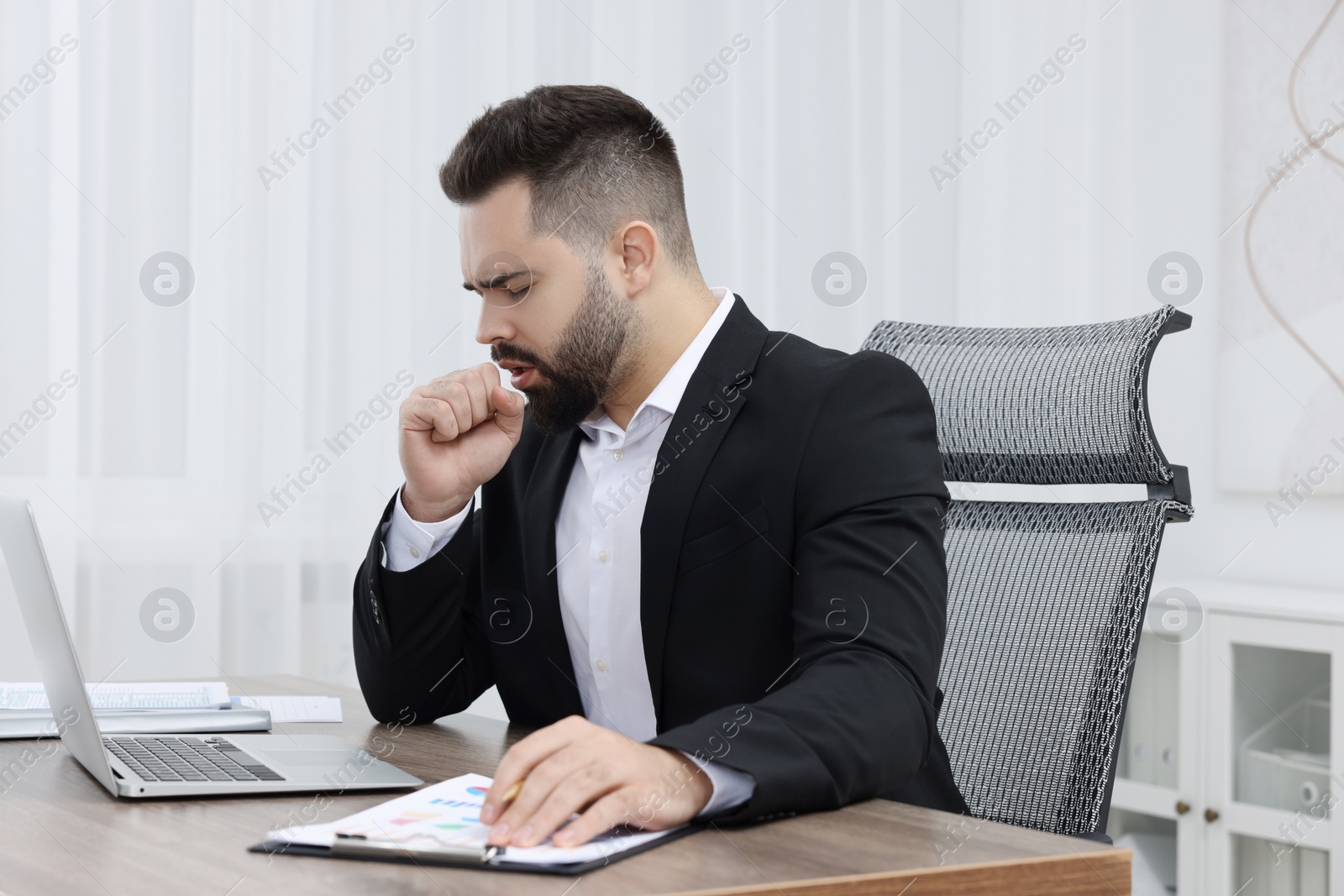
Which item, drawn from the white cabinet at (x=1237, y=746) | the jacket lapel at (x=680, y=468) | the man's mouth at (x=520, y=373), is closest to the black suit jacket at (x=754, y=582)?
the jacket lapel at (x=680, y=468)

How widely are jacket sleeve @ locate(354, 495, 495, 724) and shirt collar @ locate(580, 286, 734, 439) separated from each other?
20cm

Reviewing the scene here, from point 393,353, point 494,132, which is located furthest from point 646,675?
point 393,353

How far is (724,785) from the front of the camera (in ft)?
2.61

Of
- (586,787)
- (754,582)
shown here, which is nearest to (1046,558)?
(754,582)

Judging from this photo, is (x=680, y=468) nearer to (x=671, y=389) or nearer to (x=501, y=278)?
(x=671, y=389)

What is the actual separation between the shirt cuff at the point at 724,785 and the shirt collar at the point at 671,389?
21.8 inches

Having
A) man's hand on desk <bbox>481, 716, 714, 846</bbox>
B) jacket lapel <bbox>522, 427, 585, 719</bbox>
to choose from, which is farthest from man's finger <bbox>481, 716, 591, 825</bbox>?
jacket lapel <bbox>522, 427, 585, 719</bbox>

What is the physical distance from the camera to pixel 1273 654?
221cm

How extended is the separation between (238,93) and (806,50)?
1303mm

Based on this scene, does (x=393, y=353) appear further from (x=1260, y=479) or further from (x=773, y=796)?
(x=1260, y=479)

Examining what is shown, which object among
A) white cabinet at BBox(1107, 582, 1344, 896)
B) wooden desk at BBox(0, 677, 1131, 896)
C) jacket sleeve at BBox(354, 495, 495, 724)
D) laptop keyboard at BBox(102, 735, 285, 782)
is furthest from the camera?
white cabinet at BBox(1107, 582, 1344, 896)

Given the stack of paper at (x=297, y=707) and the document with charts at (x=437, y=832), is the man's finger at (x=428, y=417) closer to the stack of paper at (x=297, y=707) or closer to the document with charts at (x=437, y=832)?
the stack of paper at (x=297, y=707)

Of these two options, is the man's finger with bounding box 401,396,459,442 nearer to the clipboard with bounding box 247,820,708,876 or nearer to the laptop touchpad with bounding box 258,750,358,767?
the laptop touchpad with bounding box 258,750,358,767

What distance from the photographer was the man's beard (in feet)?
4.35
